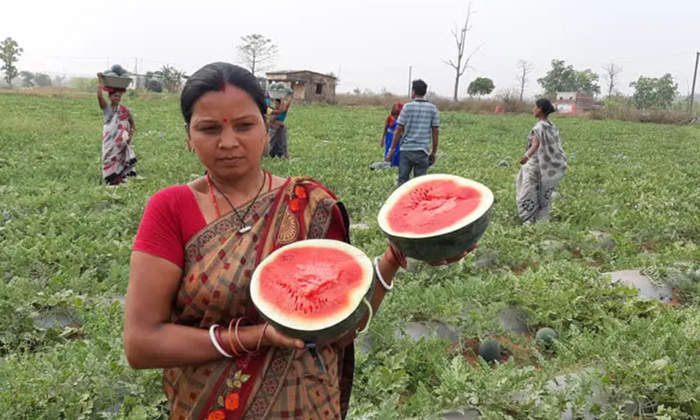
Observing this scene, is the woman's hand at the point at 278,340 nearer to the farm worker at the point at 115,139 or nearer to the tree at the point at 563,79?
the farm worker at the point at 115,139

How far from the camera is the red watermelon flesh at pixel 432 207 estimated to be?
1.80 metres

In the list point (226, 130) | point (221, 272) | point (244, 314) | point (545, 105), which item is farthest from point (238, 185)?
point (545, 105)

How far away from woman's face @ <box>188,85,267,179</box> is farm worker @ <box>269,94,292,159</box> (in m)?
9.83

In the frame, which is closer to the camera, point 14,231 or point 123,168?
point 14,231

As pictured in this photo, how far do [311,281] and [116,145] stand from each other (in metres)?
8.16

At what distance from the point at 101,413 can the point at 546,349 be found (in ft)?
10.3

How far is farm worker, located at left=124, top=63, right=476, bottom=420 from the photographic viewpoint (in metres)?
1.53

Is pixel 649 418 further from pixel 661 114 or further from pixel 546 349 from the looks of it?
pixel 661 114

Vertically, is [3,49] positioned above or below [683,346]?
above

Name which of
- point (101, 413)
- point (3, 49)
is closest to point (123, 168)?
point (101, 413)

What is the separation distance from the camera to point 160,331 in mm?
1531

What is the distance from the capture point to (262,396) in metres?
1.64

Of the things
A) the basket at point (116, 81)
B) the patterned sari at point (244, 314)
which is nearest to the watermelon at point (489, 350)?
the patterned sari at point (244, 314)

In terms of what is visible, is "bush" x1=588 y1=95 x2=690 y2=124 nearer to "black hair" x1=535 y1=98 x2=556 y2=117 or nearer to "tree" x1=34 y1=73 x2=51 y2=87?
"black hair" x1=535 y1=98 x2=556 y2=117
